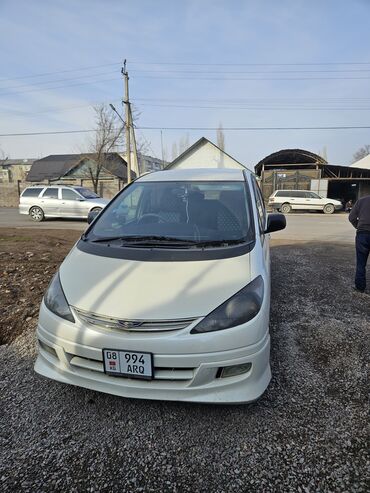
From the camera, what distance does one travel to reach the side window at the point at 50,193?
14.5m

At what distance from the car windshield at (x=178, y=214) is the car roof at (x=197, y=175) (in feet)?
0.31

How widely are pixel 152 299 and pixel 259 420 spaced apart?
3.76ft

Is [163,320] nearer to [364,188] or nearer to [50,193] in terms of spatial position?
[50,193]

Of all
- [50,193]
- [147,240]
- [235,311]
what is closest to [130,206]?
[147,240]

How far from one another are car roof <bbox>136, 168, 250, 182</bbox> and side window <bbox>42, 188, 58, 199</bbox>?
1195cm

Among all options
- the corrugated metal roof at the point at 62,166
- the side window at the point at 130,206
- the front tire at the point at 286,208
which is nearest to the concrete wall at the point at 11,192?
the corrugated metal roof at the point at 62,166

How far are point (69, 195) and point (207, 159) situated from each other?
15.4 m

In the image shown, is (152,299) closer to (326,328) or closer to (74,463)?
(74,463)

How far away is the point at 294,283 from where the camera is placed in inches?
206

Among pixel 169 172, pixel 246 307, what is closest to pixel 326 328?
pixel 246 307

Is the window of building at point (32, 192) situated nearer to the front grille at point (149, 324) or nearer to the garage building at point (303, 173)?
the front grille at point (149, 324)

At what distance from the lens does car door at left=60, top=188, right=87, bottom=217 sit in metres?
14.0

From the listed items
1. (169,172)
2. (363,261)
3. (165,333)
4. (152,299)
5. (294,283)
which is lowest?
(294,283)

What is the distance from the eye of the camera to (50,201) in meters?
14.5
